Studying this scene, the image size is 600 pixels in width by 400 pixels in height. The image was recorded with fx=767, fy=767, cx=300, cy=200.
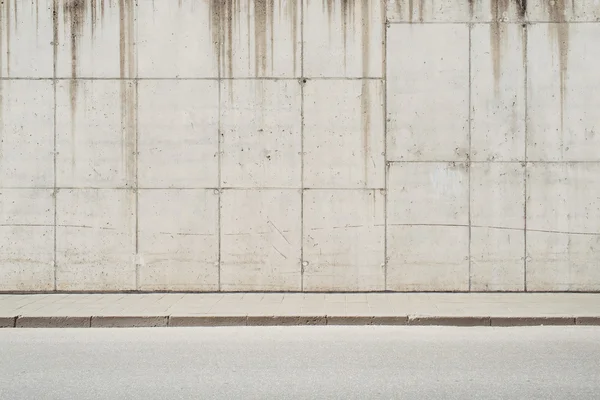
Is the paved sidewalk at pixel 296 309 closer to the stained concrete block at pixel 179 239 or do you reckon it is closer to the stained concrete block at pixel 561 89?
the stained concrete block at pixel 179 239

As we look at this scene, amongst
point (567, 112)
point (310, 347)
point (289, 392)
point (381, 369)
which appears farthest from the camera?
point (567, 112)

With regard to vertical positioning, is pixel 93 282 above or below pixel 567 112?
below

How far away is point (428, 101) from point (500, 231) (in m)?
2.35

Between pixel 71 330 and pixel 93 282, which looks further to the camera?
pixel 93 282

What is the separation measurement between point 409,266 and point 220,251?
3004 millimetres

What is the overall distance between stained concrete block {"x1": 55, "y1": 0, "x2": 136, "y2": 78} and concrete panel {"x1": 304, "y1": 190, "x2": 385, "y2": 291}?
12.0 ft

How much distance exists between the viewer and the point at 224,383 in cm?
673

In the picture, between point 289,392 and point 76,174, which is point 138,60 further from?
point 289,392

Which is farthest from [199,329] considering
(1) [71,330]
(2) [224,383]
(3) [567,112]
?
(3) [567,112]

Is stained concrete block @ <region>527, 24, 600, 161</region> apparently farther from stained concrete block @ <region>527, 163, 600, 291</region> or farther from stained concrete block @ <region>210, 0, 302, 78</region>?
stained concrete block @ <region>210, 0, 302, 78</region>

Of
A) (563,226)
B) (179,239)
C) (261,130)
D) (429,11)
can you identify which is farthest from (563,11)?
(179,239)

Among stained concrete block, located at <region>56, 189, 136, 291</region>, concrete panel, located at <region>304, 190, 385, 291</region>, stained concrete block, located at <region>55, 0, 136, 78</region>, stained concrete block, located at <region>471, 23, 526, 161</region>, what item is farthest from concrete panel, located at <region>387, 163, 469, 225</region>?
stained concrete block, located at <region>55, 0, 136, 78</region>

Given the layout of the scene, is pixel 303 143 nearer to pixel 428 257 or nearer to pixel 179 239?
pixel 179 239

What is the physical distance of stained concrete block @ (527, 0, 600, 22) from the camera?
39.6ft
